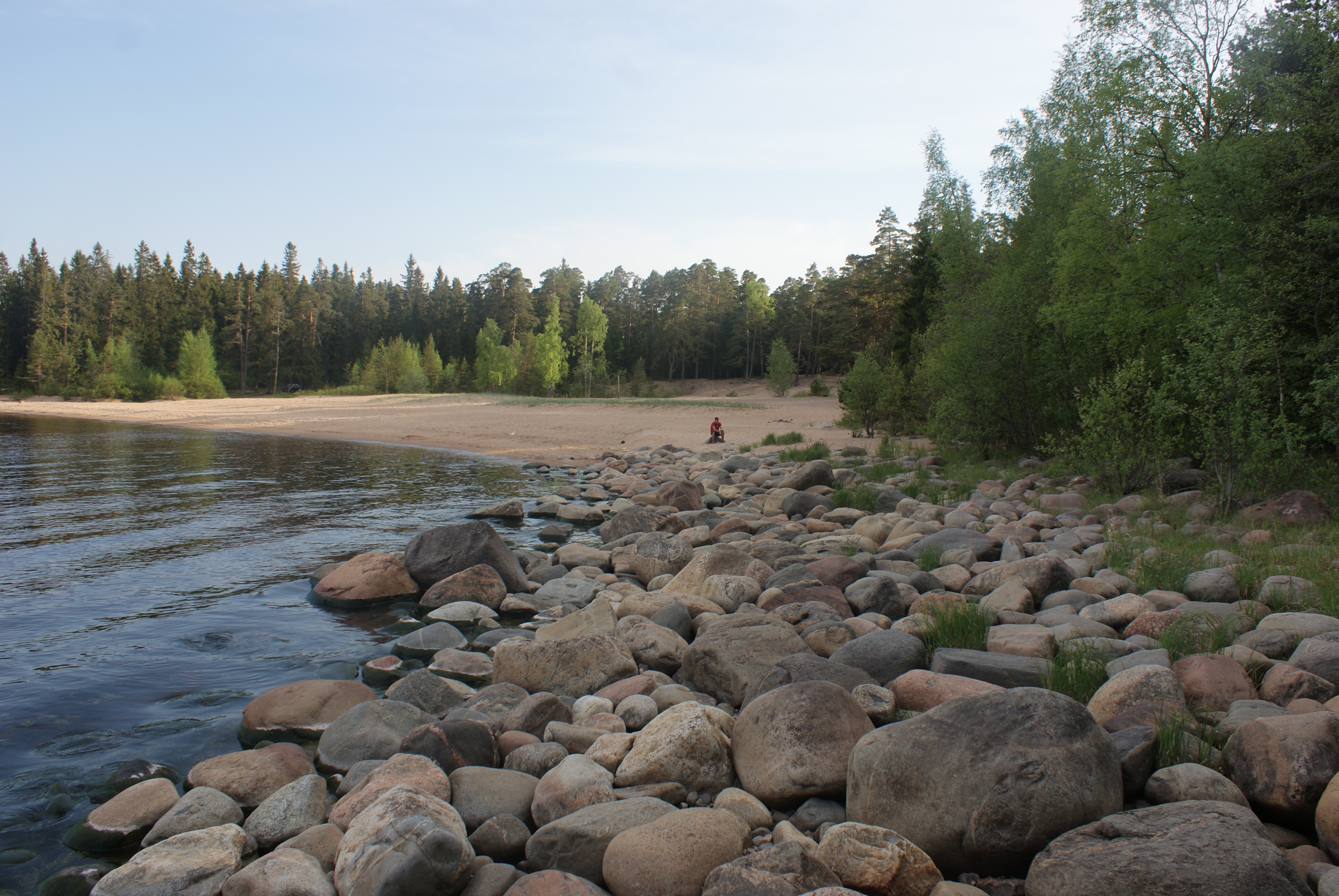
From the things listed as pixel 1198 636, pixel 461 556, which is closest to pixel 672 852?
pixel 1198 636

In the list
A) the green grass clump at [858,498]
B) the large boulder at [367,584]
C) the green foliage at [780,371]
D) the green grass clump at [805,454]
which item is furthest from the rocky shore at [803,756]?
the green foliage at [780,371]

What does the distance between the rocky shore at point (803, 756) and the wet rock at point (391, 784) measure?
0.02 meters

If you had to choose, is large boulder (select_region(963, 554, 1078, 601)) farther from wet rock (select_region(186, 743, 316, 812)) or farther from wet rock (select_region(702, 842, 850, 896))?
wet rock (select_region(186, 743, 316, 812))

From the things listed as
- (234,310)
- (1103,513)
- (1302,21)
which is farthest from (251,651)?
(234,310)

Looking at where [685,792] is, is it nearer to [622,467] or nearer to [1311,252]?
[1311,252]

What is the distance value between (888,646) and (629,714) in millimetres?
2033

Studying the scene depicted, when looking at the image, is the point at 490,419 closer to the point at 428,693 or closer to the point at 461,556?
the point at 461,556

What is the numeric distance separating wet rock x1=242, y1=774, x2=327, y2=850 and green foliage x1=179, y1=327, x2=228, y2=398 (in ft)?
236

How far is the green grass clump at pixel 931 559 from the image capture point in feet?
26.9

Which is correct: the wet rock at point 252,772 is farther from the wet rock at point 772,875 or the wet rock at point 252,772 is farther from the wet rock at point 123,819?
the wet rock at point 772,875

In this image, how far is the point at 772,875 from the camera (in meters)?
3.09

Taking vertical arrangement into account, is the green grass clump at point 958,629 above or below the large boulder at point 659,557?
above

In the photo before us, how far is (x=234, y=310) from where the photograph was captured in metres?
78.8

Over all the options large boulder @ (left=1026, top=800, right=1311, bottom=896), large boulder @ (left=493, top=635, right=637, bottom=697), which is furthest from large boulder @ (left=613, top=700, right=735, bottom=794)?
large boulder @ (left=1026, top=800, right=1311, bottom=896)
